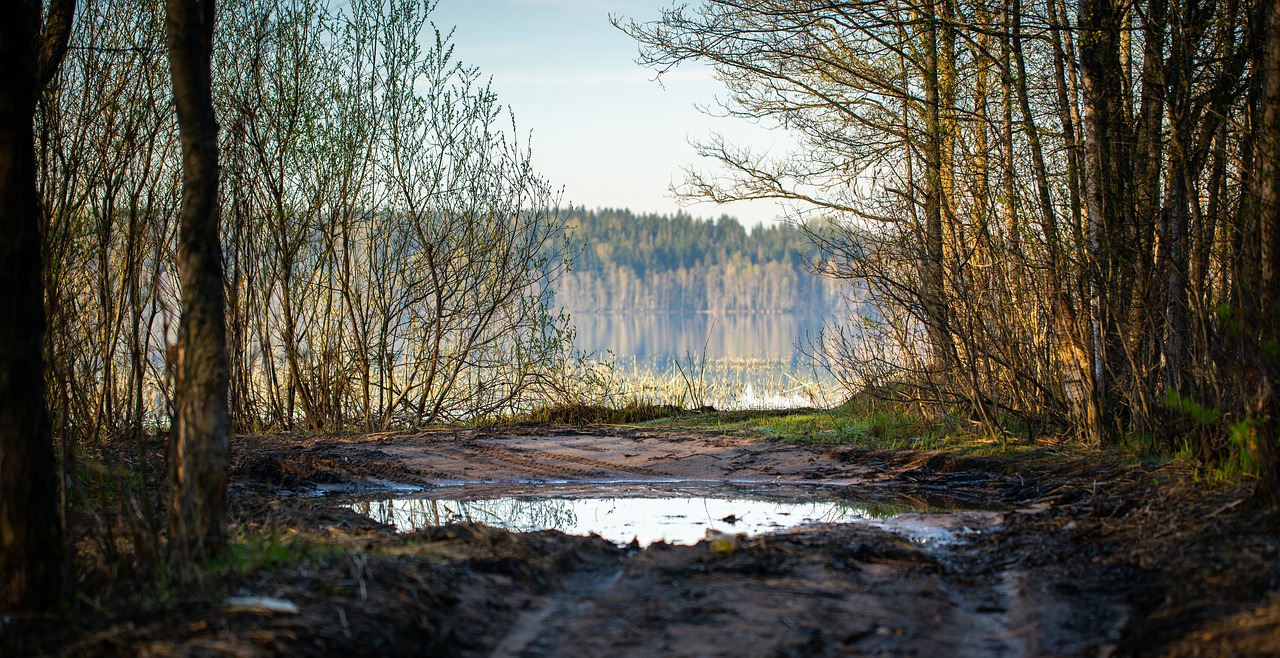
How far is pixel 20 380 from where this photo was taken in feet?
11.7

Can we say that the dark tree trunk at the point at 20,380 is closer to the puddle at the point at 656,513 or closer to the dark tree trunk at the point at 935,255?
the puddle at the point at 656,513

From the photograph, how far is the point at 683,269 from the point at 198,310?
99.8 metres

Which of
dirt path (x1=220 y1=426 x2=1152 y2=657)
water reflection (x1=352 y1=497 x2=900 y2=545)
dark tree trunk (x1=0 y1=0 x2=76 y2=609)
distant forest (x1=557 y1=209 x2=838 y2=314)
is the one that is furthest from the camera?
distant forest (x1=557 y1=209 x2=838 y2=314)

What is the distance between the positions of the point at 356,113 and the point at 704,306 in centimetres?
8870

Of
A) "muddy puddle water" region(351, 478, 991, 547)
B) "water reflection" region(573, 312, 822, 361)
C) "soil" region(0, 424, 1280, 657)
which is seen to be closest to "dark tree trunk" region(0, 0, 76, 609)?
"soil" region(0, 424, 1280, 657)

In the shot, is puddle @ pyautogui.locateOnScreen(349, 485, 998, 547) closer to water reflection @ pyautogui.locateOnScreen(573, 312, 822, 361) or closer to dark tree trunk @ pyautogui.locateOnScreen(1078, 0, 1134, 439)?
dark tree trunk @ pyautogui.locateOnScreen(1078, 0, 1134, 439)

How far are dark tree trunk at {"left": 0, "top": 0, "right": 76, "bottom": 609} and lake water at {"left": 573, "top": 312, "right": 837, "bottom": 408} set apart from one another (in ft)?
22.6

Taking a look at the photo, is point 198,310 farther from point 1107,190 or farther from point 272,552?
point 1107,190

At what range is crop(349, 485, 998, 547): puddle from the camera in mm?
6457

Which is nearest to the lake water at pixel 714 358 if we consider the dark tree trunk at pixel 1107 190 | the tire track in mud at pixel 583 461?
the tire track in mud at pixel 583 461

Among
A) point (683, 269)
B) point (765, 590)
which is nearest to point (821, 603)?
point (765, 590)

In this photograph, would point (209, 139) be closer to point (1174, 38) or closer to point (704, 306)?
point (1174, 38)

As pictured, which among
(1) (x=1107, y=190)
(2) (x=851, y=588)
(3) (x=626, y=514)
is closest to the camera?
(2) (x=851, y=588)

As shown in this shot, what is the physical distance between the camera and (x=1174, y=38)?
7.22 meters
